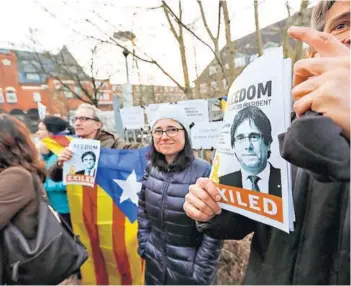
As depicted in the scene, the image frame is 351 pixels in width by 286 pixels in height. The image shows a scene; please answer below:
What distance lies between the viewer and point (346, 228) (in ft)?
1.87

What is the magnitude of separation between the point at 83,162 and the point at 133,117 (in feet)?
5.65

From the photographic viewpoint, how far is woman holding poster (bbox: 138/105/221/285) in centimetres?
159

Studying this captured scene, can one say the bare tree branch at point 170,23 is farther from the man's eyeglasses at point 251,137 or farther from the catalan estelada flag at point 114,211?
the man's eyeglasses at point 251,137

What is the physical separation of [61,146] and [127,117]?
1.61 m

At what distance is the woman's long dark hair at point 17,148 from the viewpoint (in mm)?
1455

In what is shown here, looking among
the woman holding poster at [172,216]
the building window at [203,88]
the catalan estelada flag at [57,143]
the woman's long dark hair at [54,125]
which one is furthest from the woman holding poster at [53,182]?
the building window at [203,88]

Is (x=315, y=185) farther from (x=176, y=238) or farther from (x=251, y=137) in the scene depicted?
(x=176, y=238)

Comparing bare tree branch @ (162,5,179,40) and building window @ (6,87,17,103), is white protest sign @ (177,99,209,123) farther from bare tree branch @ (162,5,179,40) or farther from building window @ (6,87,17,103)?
building window @ (6,87,17,103)

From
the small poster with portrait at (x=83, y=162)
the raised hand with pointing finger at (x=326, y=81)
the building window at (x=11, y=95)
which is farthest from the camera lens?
the small poster with portrait at (x=83, y=162)

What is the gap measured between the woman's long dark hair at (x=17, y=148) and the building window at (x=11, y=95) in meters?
0.55

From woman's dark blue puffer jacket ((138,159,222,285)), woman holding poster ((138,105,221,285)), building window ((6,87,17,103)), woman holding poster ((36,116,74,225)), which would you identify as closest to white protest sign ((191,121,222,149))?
woman holding poster ((138,105,221,285))

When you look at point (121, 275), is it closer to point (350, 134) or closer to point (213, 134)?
point (213, 134)

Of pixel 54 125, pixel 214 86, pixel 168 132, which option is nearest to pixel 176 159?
pixel 168 132

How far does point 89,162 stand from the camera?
7.57ft
